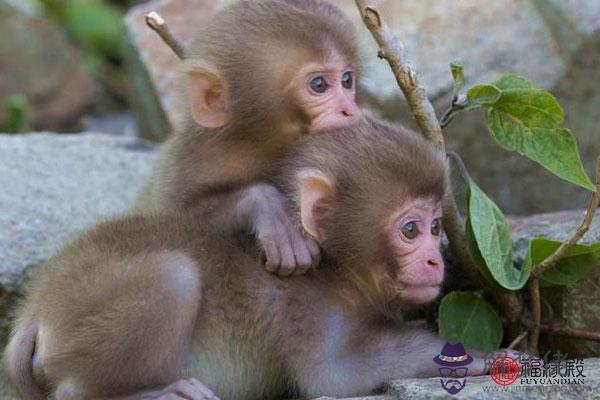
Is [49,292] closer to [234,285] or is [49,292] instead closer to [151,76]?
[234,285]

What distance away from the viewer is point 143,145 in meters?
6.49

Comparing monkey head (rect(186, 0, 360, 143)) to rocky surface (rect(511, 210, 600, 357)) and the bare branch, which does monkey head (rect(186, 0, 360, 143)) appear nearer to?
the bare branch

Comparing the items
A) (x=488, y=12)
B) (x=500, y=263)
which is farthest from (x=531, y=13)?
(x=500, y=263)

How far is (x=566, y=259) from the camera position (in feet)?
12.6

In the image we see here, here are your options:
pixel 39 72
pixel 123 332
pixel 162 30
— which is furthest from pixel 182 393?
pixel 39 72

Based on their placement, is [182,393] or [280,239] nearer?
[182,393]

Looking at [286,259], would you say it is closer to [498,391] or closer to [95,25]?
[498,391]

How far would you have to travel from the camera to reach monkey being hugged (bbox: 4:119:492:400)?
3.58 meters

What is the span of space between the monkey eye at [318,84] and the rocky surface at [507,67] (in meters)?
1.11

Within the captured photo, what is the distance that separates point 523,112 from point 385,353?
92 cm

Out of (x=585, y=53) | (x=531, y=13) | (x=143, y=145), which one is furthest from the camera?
(x=143, y=145)

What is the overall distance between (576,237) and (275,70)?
129 centimetres

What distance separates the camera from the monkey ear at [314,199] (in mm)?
3758

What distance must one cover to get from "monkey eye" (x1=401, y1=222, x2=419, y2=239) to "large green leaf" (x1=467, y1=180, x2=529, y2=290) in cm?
19
